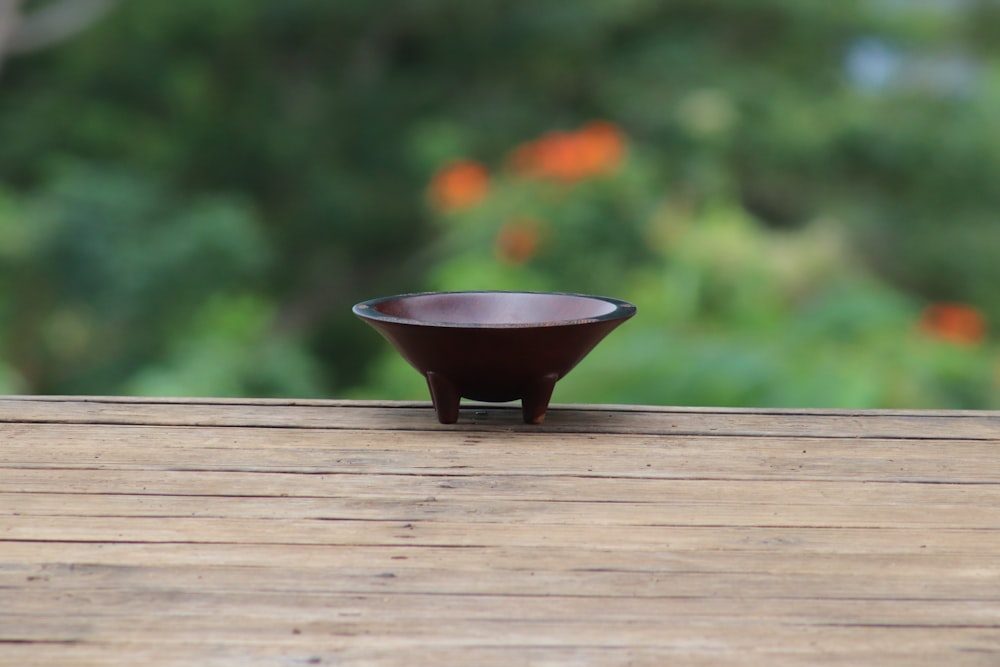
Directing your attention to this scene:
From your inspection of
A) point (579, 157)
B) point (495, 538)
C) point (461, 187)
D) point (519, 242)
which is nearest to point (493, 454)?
point (495, 538)

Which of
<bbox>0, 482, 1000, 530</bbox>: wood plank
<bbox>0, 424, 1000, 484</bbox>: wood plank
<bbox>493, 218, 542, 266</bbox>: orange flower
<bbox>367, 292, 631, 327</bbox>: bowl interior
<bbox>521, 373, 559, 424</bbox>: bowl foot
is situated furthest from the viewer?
<bbox>493, 218, 542, 266</bbox>: orange flower

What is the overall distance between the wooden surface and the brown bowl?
5 centimetres

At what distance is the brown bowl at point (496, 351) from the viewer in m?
1.43

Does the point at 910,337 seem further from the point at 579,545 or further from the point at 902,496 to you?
the point at 579,545

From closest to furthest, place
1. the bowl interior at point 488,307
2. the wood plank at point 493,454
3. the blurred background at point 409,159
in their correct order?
the wood plank at point 493,454 < the bowl interior at point 488,307 < the blurred background at point 409,159

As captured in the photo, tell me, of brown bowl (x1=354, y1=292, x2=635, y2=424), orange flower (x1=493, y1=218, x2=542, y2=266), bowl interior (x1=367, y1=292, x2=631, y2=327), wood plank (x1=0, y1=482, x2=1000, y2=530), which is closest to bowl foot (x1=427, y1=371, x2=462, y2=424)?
brown bowl (x1=354, y1=292, x2=635, y2=424)

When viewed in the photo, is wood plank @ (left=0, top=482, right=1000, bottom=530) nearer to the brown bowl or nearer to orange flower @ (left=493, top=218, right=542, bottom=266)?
the brown bowl

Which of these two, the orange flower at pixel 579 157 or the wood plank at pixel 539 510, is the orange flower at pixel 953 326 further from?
the wood plank at pixel 539 510

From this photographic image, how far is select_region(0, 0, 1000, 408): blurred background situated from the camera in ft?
14.8

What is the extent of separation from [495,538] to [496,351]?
38 centimetres

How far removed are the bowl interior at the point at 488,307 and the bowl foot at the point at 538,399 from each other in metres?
0.15

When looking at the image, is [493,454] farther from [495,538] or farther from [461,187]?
[461,187]

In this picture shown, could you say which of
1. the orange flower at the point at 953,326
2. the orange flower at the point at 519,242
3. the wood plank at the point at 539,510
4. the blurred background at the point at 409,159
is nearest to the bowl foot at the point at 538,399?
the wood plank at the point at 539,510

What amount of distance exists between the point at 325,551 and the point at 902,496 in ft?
2.00
